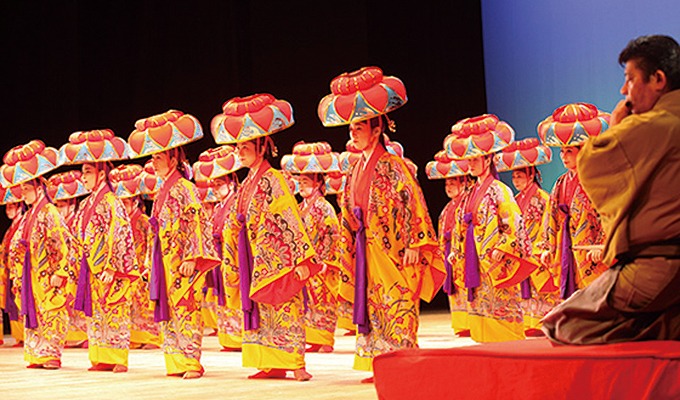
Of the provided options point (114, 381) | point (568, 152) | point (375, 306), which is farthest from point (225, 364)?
point (568, 152)

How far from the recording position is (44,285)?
20.8 ft

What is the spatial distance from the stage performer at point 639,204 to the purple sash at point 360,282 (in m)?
2.16

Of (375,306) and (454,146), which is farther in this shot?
(454,146)

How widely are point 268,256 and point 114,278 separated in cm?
129

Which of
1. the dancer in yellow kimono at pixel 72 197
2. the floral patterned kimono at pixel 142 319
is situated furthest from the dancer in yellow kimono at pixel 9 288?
the floral patterned kimono at pixel 142 319

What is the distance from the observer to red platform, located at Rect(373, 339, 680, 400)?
227 centimetres

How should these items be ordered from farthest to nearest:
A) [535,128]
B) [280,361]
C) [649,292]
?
1. [535,128]
2. [280,361]
3. [649,292]

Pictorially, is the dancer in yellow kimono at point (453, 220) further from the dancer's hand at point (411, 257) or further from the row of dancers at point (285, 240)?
the dancer's hand at point (411, 257)

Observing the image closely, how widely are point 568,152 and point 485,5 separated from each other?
4.80 meters

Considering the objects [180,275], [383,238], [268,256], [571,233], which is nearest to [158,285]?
[180,275]

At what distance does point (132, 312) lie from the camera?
815cm

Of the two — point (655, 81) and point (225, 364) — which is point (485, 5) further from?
point (655, 81)

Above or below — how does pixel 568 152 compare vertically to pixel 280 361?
above

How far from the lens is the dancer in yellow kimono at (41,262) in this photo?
248 inches
